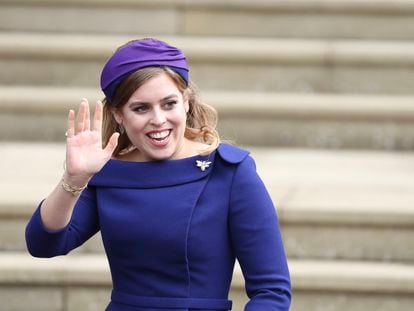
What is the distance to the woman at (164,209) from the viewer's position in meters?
2.71

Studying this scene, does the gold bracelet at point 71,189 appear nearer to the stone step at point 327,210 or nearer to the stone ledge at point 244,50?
the stone step at point 327,210

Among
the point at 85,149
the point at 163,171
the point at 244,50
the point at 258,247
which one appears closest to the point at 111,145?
the point at 85,149

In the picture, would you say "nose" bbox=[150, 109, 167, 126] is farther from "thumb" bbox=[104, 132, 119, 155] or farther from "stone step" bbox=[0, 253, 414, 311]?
"stone step" bbox=[0, 253, 414, 311]

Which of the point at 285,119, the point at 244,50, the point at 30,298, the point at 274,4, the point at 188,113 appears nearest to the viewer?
the point at 188,113

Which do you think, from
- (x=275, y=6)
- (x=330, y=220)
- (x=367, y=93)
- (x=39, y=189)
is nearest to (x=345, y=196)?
(x=330, y=220)

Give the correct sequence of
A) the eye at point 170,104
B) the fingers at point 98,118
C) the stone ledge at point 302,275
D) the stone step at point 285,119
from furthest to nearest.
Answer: the stone step at point 285,119
the stone ledge at point 302,275
the eye at point 170,104
the fingers at point 98,118

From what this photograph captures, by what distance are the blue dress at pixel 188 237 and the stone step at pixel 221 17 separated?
4.33m

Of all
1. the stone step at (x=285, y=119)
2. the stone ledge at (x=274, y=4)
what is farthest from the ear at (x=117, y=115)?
the stone ledge at (x=274, y=4)

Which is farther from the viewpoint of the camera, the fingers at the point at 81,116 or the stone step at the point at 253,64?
the stone step at the point at 253,64

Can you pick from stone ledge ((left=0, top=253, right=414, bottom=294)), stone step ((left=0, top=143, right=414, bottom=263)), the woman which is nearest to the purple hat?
the woman

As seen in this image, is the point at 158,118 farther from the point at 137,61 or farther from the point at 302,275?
the point at 302,275

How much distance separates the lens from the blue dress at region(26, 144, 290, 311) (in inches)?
107

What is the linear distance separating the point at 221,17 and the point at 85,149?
14.8 ft

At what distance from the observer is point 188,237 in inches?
107
